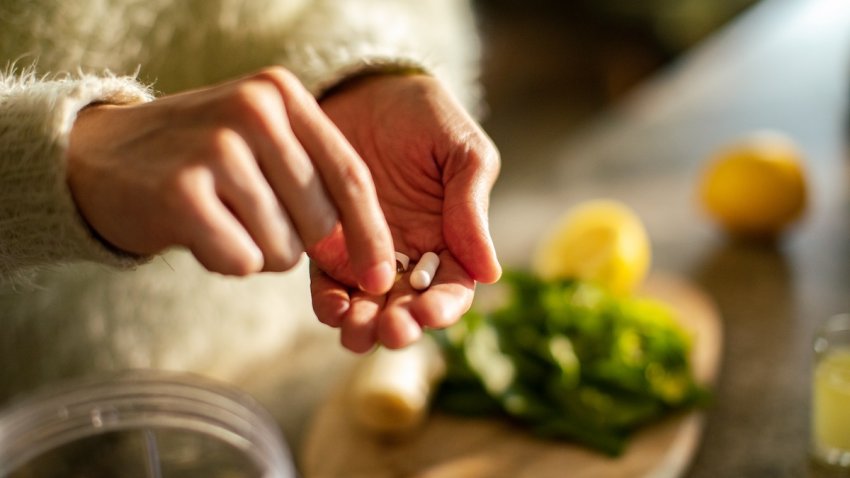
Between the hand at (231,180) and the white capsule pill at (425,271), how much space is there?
4cm

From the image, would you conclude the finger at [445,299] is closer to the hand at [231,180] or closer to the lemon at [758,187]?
the hand at [231,180]

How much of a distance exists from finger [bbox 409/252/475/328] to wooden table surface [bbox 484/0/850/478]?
453 millimetres

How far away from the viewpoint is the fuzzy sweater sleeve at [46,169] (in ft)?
1.44

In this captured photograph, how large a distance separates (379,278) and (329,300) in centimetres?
5

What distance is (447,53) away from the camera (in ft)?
3.11

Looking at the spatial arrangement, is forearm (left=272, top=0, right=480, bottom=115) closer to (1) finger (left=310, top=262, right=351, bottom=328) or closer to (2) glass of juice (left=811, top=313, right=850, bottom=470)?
(1) finger (left=310, top=262, right=351, bottom=328)

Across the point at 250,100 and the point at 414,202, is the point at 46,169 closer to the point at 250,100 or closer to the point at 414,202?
the point at 250,100

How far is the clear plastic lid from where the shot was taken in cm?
73

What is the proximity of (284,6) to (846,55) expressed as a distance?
1.39m

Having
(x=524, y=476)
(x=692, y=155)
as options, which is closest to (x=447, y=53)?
(x=524, y=476)

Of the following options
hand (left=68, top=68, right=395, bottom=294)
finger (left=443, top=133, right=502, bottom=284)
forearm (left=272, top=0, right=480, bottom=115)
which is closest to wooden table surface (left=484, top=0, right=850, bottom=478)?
forearm (left=272, top=0, right=480, bottom=115)

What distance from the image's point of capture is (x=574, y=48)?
2.06 m

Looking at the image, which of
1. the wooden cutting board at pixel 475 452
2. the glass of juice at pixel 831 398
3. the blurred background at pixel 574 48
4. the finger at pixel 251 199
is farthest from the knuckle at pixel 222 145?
the blurred background at pixel 574 48

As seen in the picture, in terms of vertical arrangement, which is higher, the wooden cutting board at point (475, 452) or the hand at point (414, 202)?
the hand at point (414, 202)
